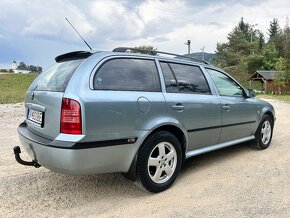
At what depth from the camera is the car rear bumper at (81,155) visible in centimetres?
320

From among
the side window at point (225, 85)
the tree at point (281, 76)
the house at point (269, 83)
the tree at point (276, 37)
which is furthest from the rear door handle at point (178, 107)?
the tree at point (276, 37)

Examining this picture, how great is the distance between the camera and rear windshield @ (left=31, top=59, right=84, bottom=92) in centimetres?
357

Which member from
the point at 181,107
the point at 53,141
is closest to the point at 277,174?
the point at 181,107

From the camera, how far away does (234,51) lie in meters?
73.1

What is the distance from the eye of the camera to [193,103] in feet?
14.3

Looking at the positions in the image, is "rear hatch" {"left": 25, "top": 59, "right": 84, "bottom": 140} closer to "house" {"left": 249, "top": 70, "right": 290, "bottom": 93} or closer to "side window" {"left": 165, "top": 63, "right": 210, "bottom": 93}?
"side window" {"left": 165, "top": 63, "right": 210, "bottom": 93}

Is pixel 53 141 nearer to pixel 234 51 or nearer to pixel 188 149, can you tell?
pixel 188 149

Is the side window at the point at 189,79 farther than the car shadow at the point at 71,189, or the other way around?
the side window at the point at 189,79

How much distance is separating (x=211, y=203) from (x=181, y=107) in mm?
1250

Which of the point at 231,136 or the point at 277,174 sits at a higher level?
the point at 231,136

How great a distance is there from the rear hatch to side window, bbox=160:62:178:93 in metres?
1.13

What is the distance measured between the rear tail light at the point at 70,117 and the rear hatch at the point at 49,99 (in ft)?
0.22

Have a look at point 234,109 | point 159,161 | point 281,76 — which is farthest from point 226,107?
A: point 281,76

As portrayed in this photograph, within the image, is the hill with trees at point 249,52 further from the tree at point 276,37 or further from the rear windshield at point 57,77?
the rear windshield at point 57,77
